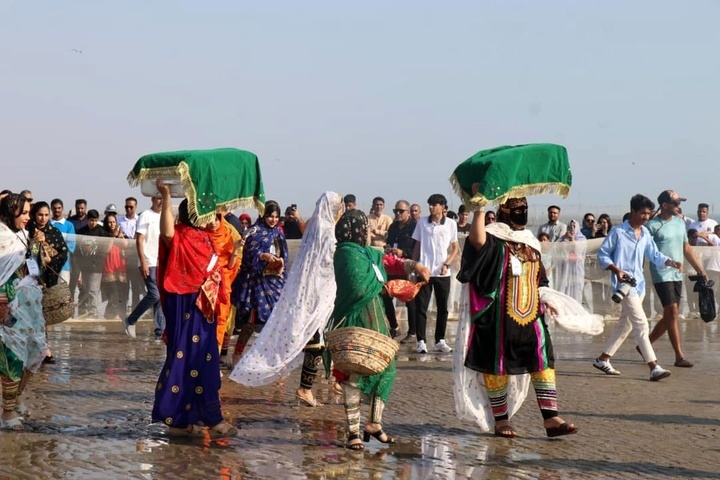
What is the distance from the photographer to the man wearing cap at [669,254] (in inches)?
486

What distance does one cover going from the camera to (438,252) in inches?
562

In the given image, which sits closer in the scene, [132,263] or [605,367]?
[605,367]

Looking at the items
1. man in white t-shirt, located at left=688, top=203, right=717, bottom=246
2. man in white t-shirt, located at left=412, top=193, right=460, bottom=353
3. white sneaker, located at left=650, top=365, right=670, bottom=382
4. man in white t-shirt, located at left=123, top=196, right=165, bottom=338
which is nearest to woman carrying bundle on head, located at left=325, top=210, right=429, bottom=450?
white sneaker, located at left=650, top=365, right=670, bottom=382

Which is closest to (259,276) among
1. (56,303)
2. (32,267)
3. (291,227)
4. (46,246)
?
(56,303)

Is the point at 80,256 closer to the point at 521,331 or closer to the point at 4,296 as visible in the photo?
the point at 4,296

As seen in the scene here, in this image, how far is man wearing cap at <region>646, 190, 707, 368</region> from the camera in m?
12.3

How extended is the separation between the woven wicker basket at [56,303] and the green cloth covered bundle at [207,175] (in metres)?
2.02

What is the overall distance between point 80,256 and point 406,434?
10.5 meters

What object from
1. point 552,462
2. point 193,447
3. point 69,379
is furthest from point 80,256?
point 552,462

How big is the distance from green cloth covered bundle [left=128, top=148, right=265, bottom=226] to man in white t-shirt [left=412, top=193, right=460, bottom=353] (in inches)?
245

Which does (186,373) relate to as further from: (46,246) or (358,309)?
(46,246)

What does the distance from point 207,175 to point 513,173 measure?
2.20 metres

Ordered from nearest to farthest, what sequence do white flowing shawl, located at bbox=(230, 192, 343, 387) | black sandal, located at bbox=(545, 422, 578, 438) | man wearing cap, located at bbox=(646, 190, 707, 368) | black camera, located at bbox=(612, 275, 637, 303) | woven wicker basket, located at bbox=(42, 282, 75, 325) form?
black sandal, located at bbox=(545, 422, 578, 438) → white flowing shawl, located at bbox=(230, 192, 343, 387) → woven wicker basket, located at bbox=(42, 282, 75, 325) → black camera, located at bbox=(612, 275, 637, 303) → man wearing cap, located at bbox=(646, 190, 707, 368)

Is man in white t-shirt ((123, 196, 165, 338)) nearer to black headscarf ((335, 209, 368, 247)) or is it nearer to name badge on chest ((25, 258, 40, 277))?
name badge on chest ((25, 258, 40, 277))
